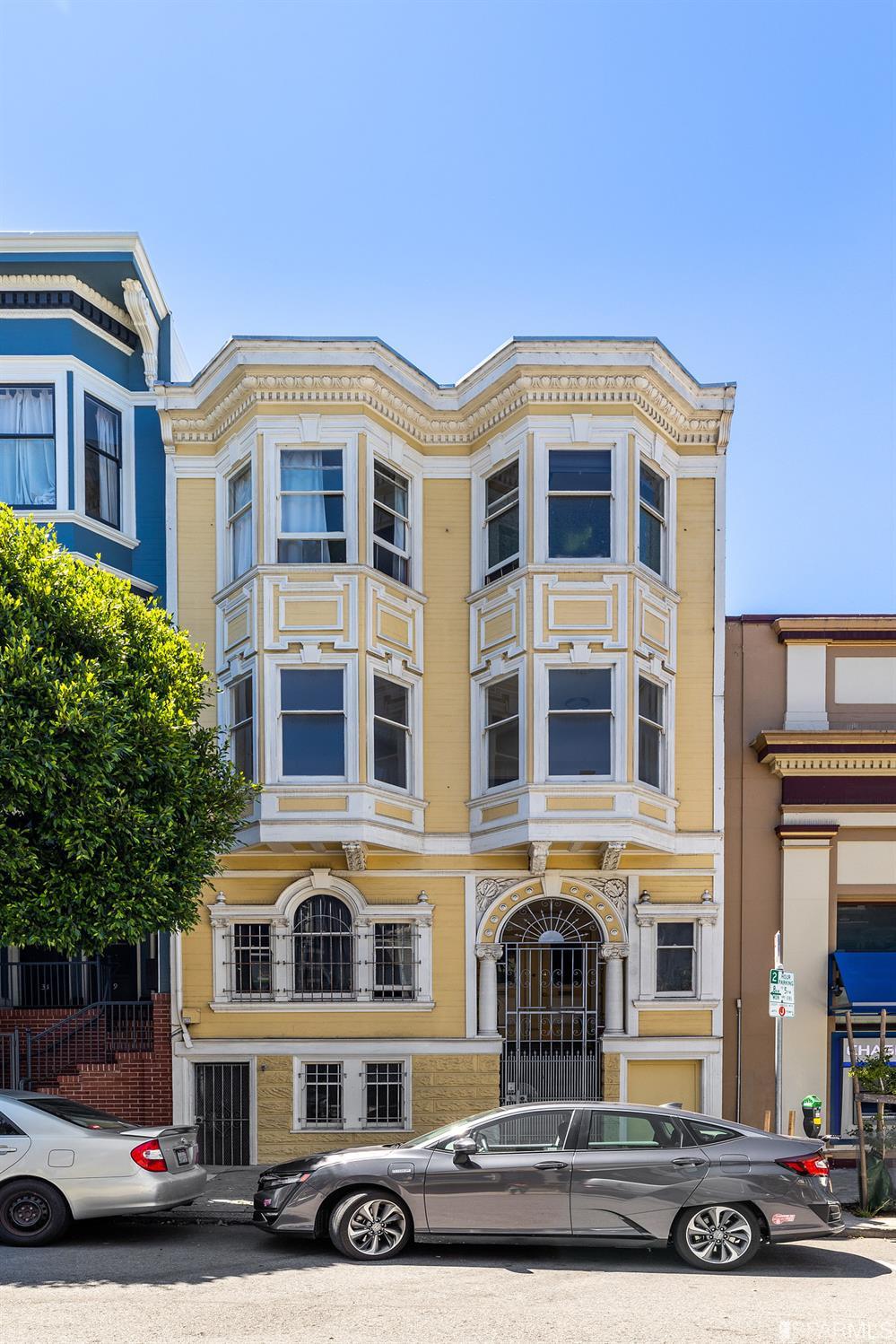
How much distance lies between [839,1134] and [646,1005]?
301 cm

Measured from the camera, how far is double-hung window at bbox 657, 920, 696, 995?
16.4 metres

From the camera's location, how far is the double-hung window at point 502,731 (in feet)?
53.2

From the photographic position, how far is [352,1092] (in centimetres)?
1600

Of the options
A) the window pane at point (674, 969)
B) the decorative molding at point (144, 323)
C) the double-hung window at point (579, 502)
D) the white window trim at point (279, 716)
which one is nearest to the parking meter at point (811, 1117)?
the window pane at point (674, 969)

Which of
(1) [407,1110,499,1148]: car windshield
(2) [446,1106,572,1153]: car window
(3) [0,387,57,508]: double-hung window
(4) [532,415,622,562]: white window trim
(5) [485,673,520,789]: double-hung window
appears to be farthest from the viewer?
(3) [0,387,57,508]: double-hung window

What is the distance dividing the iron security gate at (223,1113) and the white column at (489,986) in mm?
3248

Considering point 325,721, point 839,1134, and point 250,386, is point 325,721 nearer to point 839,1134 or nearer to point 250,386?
point 250,386

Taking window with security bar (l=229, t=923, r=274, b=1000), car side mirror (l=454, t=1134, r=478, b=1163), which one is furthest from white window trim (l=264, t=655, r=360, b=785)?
car side mirror (l=454, t=1134, r=478, b=1163)

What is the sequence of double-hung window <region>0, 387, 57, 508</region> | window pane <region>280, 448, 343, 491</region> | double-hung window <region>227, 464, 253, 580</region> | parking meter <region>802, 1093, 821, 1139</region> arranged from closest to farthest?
parking meter <region>802, 1093, 821, 1139</region>, window pane <region>280, 448, 343, 491</region>, double-hung window <region>227, 464, 253, 580</region>, double-hung window <region>0, 387, 57, 508</region>

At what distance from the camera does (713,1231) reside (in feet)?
32.3

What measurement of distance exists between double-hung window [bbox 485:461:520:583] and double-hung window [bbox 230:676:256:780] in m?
3.68

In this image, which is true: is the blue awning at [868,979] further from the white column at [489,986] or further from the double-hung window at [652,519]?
the double-hung window at [652,519]

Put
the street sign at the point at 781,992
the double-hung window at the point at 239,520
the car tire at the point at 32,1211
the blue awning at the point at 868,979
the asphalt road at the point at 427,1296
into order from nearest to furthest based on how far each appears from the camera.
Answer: the asphalt road at the point at 427,1296
the car tire at the point at 32,1211
the street sign at the point at 781,992
the blue awning at the point at 868,979
the double-hung window at the point at 239,520

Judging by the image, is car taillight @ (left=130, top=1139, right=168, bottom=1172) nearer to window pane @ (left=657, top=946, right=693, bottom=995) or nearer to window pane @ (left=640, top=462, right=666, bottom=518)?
window pane @ (left=657, top=946, right=693, bottom=995)
